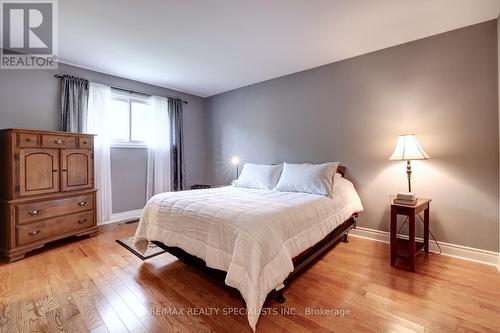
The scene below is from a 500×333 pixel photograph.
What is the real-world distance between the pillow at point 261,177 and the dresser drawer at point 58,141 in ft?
7.49

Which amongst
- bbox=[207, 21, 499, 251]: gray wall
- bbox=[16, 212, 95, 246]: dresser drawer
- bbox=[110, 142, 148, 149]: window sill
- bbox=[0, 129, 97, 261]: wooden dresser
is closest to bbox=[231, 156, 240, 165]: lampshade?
bbox=[207, 21, 499, 251]: gray wall

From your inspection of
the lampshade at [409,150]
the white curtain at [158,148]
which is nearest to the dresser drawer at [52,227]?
the white curtain at [158,148]

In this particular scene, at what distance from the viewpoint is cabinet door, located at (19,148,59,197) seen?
249 cm

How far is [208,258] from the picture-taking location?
168 centimetres

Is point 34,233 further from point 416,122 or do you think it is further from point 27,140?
point 416,122

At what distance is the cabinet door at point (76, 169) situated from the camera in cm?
284

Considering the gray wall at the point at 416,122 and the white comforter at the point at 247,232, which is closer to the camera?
the white comforter at the point at 247,232

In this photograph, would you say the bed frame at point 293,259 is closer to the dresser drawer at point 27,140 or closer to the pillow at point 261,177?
the pillow at point 261,177

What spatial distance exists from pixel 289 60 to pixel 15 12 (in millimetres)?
2961

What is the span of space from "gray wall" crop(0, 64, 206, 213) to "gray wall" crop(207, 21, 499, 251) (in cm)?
195

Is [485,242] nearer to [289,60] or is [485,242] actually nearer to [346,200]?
[346,200]

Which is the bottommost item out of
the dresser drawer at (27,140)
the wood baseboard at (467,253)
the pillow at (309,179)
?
the wood baseboard at (467,253)

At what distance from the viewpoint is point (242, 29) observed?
2.38 metres

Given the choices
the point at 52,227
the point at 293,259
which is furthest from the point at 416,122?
the point at 52,227
